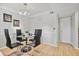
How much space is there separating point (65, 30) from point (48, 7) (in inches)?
21.8

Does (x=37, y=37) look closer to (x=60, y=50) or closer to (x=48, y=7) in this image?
(x=60, y=50)

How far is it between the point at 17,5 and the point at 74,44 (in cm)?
128

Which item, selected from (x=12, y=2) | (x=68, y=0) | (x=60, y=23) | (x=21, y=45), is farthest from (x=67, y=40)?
(x=12, y=2)

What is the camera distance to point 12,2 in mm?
1717

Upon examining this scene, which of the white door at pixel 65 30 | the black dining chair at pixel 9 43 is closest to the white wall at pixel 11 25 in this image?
the black dining chair at pixel 9 43

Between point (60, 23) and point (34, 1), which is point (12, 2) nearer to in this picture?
point (34, 1)

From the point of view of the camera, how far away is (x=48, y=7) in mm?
1738

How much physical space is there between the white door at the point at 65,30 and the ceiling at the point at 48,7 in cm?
14

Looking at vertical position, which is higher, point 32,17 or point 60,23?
point 32,17

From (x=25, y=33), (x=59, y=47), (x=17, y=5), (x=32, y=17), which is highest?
(x=17, y=5)

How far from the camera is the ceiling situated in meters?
1.71

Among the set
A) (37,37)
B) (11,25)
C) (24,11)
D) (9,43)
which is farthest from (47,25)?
(9,43)

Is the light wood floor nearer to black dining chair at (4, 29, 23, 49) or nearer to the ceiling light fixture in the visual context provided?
black dining chair at (4, 29, 23, 49)

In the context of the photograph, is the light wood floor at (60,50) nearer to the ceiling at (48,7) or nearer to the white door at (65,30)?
the white door at (65,30)
